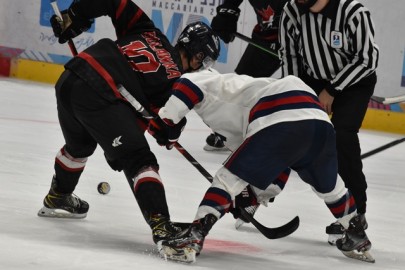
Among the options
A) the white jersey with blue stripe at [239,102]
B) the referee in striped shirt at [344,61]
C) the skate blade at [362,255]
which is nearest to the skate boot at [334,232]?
the referee in striped shirt at [344,61]

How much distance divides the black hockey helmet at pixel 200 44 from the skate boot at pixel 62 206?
65 cm

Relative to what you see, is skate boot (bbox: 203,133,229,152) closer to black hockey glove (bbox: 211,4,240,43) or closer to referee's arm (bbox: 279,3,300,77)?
black hockey glove (bbox: 211,4,240,43)

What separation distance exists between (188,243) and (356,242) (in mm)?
602

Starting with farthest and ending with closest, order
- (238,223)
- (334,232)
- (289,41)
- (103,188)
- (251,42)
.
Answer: (251,42) → (103,188) → (289,41) → (238,223) → (334,232)

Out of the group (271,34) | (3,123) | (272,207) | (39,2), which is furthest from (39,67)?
(272,207)

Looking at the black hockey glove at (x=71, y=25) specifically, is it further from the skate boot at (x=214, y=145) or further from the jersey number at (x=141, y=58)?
the skate boot at (x=214, y=145)

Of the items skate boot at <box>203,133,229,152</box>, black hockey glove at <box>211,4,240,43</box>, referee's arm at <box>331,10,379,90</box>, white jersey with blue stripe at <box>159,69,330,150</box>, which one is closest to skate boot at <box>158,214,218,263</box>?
white jersey with blue stripe at <box>159,69,330,150</box>

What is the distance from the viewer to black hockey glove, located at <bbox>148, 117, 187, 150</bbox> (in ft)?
9.96

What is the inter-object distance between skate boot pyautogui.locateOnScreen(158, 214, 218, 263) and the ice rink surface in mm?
24

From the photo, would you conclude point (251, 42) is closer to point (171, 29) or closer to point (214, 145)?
point (214, 145)

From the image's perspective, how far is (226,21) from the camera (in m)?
5.23

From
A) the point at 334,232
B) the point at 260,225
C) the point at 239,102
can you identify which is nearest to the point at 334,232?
Answer: the point at 334,232

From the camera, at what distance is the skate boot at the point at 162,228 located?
294 centimetres

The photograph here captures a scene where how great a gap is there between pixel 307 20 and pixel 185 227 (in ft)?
3.44
